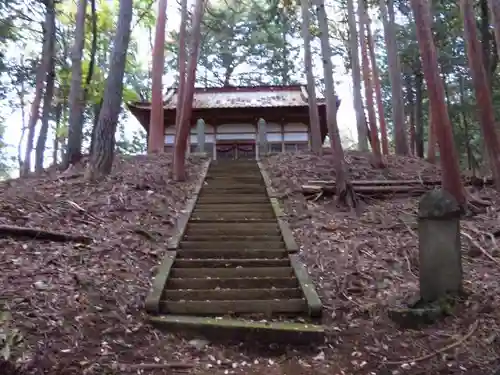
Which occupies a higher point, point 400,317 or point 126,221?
point 126,221

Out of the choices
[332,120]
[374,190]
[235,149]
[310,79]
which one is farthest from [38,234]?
[235,149]

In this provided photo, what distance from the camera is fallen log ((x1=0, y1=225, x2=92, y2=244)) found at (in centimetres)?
560

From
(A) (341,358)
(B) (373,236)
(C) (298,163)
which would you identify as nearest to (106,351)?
(A) (341,358)

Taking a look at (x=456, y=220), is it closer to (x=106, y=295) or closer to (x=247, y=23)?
(x=106, y=295)

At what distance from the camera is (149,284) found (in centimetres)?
546

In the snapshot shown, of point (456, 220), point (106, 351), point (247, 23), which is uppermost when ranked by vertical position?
point (247, 23)

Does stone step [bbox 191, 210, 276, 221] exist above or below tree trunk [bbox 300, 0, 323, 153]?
below

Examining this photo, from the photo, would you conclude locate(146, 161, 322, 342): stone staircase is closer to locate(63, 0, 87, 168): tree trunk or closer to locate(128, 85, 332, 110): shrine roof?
locate(63, 0, 87, 168): tree trunk

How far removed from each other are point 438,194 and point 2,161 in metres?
34.3

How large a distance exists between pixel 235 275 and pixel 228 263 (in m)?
0.30

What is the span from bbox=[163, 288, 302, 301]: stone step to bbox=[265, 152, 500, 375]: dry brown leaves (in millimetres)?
456

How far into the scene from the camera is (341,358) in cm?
430

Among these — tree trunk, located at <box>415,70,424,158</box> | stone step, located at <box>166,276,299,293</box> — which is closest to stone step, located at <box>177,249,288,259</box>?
stone step, located at <box>166,276,299,293</box>

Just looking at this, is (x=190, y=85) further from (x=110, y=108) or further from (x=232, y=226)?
(x=232, y=226)
